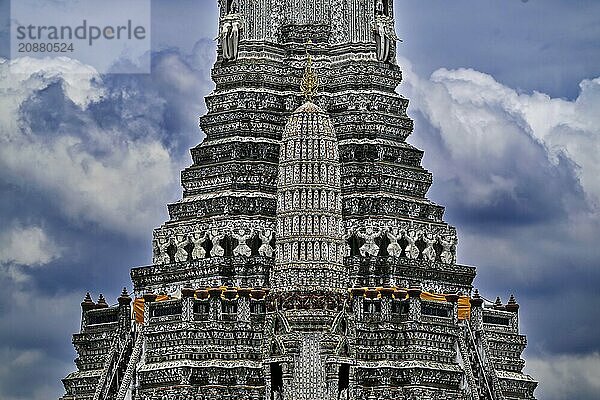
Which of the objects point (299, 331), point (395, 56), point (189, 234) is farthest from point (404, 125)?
point (299, 331)

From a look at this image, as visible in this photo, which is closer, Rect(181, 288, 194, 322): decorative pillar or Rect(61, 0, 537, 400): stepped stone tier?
Rect(61, 0, 537, 400): stepped stone tier

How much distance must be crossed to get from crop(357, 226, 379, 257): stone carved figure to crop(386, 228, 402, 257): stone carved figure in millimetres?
439

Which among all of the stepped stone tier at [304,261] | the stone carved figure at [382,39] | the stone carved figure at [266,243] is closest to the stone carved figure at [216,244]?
the stepped stone tier at [304,261]

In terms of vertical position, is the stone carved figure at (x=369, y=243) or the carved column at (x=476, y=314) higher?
the stone carved figure at (x=369, y=243)

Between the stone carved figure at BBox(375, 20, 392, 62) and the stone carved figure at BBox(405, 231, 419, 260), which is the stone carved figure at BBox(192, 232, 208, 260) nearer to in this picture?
the stone carved figure at BBox(405, 231, 419, 260)

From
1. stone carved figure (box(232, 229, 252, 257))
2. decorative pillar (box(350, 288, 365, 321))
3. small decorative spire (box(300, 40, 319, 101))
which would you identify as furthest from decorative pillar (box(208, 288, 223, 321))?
small decorative spire (box(300, 40, 319, 101))

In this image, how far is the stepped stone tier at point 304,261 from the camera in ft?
229

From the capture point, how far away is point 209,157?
80.2 metres

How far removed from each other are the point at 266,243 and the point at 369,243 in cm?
357

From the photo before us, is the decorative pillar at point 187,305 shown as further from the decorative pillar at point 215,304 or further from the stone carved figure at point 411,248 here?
the stone carved figure at point 411,248

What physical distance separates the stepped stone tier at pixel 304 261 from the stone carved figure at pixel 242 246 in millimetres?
98

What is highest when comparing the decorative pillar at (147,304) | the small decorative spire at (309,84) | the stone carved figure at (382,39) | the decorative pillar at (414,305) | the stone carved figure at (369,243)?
the stone carved figure at (382,39)

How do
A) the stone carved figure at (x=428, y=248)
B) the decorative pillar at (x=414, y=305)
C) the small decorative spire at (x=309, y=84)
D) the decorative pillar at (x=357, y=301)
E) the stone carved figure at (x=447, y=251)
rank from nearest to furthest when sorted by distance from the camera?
the small decorative spire at (x=309, y=84) → the decorative pillar at (x=357, y=301) → the decorative pillar at (x=414, y=305) → the stone carved figure at (x=428, y=248) → the stone carved figure at (x=447, y=251)

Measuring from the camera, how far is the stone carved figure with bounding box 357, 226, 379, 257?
7656 cm
